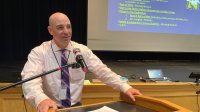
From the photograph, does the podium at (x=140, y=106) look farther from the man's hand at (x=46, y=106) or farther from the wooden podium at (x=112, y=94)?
the wooden podium at (x=112, y=94)

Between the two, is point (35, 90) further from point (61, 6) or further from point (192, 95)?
point (61, 6)

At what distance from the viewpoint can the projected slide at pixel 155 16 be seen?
4613 mm

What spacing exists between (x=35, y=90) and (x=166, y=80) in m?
2.04

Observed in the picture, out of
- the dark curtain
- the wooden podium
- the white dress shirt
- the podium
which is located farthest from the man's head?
the dark curtain

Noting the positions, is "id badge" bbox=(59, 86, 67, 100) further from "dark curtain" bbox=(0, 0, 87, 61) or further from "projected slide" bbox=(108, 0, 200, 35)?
"dark curtain" bbox=(0, 0, 87, 61)

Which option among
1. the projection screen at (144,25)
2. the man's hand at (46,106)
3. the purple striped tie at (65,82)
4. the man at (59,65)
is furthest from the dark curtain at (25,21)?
the man's hand at (46,106)

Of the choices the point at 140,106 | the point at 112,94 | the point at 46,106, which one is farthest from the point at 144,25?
the point at 46,106

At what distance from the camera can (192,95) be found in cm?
354

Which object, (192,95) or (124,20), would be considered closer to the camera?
(192,95)

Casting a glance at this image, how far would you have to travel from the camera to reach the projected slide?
461 centimetres

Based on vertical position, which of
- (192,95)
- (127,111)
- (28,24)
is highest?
(28,24)

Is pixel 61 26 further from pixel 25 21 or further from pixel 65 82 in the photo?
pixel 25 21

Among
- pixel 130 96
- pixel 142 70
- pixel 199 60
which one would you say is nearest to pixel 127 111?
pixel 130 96

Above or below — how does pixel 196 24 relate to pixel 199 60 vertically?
above
